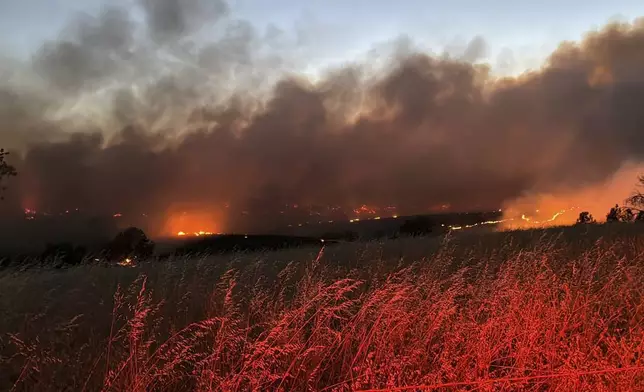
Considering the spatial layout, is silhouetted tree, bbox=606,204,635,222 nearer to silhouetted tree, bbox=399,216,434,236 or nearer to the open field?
silhouetted tree, bbox=399,216,434,236

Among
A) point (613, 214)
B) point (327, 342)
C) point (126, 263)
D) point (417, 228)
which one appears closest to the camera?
point (327, 342)

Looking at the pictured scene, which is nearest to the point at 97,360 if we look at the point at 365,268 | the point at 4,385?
the point at 4,385

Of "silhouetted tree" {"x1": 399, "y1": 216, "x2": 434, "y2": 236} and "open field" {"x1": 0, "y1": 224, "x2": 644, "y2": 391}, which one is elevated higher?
"silhouetted tree" {"x1": 399, "y1": 216, "x2": 434, "y2": 236}

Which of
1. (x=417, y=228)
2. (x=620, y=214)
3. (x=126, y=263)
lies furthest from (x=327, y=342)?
(x=620, y=214)

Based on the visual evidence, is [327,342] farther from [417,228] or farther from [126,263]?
[417,228]

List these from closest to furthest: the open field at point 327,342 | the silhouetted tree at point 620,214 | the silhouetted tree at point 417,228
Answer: the open field at point 327,342, the silhouetted tree at point 417,228, the silhouetted tree at point 620,214

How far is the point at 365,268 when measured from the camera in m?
10.5

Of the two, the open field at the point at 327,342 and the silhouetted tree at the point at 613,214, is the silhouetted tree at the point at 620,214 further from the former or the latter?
the open field at the point at 327,342

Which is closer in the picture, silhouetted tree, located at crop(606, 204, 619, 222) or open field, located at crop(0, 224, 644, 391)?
open field, located at crop(0, 224, 644, 391)

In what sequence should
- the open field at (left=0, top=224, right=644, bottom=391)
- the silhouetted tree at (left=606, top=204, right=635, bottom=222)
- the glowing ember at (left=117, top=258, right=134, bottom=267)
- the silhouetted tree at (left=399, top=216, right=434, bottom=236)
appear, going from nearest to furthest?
the open field at (left=0, top=224, right=644, bottom=391)
the glowing ember at (left=117, top=258, right=134, bottom=267)
the silhouetted tree at (left=399, top=216, right=434, bottom=236)
the silhouetted tree at (left=606, top=204, right=635, bottom=222)

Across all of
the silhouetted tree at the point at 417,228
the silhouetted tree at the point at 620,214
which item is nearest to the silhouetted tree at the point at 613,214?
the silhouetted tree at the point at 620,214

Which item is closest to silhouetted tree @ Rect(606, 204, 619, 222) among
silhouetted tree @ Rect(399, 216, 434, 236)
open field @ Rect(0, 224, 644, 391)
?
silhouetted tree @ Rect(399, 216, 434, 236)

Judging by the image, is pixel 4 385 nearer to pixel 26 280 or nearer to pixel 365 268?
pixel 26 280

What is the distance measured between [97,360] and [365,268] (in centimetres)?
631
